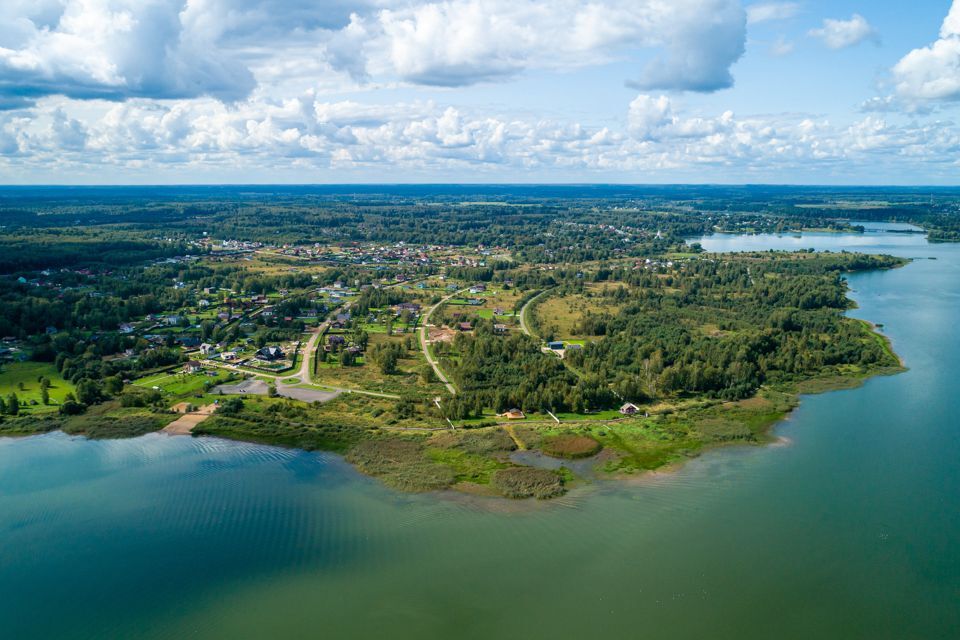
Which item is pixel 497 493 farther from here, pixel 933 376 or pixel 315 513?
pixel 933 376

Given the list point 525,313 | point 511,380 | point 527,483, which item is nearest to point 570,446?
point 527,483

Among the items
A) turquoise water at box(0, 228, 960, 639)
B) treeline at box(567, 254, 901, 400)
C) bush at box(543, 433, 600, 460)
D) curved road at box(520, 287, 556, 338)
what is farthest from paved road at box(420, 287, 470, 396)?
turquoise water at box(0, 228, 960, 639)

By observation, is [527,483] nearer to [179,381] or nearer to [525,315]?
[179,381]

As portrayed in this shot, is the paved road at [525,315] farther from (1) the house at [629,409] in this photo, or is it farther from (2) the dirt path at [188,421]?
(2) the dirt path at [188,421]

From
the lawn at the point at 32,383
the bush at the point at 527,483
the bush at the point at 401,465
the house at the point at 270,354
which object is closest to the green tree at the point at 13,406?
the lawn at the point at 32,383

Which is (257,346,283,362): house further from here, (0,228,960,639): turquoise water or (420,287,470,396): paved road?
(0,228,960,639): turquoise water

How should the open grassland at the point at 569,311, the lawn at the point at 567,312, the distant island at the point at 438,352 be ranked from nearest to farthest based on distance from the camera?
the distant island at the point at 438,352 < the open grassland at the point at 569,311 < the lawn at the point at 567,312
